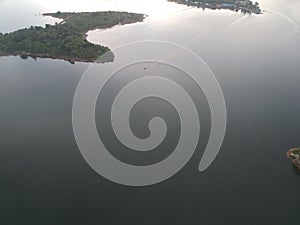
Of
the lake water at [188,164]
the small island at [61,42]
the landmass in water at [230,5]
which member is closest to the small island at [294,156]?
the lake water at [188,164]

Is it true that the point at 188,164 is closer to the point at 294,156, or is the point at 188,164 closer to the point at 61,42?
the point at 294,156

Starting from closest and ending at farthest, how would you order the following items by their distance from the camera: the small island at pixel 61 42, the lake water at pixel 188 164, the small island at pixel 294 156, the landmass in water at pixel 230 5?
the lake water at pixel 188 164 → the small island at pixel 294 156 → the small island at pixel 61 42 → the landmass in water at pixel 230 5

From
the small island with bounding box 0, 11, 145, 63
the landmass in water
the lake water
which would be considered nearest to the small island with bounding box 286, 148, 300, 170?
the lake water

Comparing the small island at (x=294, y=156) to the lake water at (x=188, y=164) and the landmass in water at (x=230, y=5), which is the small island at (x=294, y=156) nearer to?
the lake water at (x=188, y=164)

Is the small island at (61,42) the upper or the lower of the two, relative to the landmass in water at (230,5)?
lower

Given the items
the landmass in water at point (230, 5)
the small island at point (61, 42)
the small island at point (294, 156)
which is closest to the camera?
the small island at point (294, 156)

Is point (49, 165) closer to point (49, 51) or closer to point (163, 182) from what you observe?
point (163, 182)

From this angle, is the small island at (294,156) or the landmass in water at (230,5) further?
the landmass in water at (230,5)
